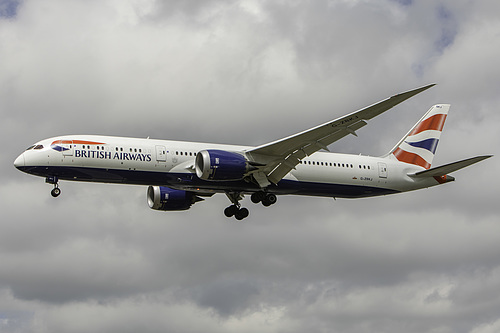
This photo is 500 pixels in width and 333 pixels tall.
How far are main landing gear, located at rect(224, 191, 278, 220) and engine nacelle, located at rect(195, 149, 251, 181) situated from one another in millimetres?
4223

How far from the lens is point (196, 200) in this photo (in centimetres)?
6316

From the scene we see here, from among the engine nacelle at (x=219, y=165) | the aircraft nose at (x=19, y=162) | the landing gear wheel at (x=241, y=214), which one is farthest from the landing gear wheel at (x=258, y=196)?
the aircraft nose at (x=19, y=162)

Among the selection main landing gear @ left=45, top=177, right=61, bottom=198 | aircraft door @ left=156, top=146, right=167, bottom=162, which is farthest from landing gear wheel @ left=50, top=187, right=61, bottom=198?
aircraft door @ left=156, top=146, right=167, bottom=162

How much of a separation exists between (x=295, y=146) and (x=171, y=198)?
13326 millimetres

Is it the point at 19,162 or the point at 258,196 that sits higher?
the point at 19,162

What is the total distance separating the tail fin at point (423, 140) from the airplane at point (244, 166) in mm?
1081

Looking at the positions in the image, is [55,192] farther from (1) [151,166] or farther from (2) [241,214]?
(2) [241,214]

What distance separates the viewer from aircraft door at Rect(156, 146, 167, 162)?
171ft

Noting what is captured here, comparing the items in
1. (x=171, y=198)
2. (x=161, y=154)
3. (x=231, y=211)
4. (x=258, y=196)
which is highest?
(x=171, y=198)

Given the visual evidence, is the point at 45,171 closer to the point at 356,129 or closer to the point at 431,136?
the point at 356,129

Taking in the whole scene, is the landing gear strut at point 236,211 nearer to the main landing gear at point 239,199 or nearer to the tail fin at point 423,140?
the main landing gear at point 239,199

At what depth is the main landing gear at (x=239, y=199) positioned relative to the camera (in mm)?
56594

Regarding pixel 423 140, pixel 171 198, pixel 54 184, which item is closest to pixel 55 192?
pixel 54 184

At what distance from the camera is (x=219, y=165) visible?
169ft
